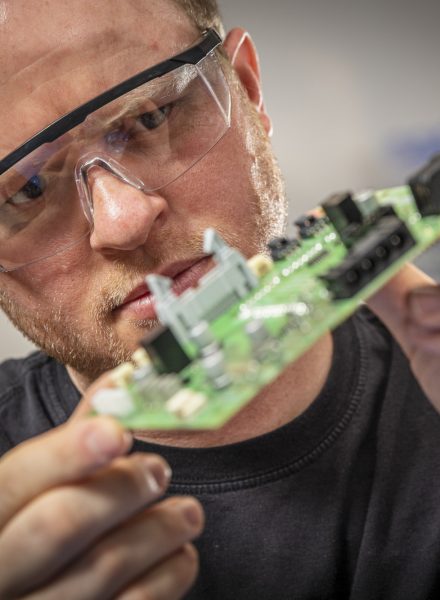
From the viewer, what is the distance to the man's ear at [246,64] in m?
2.23

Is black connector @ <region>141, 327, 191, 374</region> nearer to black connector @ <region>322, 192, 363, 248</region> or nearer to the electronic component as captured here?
the electronic component

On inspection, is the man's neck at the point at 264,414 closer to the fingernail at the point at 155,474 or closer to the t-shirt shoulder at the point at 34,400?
the t-shirt shoulder at the point at 34,400

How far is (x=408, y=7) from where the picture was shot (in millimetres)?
3334

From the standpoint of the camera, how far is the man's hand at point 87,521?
96 centimetres

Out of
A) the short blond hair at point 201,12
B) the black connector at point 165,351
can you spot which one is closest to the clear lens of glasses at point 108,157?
the short blond hair at point 201,12

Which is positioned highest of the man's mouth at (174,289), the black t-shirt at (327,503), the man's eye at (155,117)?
the man's eye at (155,117)

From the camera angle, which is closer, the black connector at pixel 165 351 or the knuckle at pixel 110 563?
the black connector at pixel 165 351

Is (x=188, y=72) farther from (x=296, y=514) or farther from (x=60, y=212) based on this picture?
(x=296, y=514)

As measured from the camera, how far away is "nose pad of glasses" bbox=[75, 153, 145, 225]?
169cm

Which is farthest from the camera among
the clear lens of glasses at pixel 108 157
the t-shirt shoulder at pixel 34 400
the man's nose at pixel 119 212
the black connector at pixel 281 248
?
the t-shirt shoulder at pixel 34 400

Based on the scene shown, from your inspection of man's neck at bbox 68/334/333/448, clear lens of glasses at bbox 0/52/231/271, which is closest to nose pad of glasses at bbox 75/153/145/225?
clear lens of glasses at bbox 0/52/231/271

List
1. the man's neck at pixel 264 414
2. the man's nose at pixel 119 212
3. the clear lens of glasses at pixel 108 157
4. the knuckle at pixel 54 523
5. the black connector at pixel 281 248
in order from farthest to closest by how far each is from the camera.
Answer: the man's neck at pixel 264 414 → the clear lens of glasses at pixel 108 157 → the man's nose at pixel 119 212 → the black connector at pixel 281 248 → the knuckle at pixel 54 523

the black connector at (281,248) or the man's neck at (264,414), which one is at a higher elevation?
the black connector at (281,248)

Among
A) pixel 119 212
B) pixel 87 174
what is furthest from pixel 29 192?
pixel 119 212
